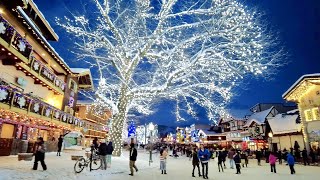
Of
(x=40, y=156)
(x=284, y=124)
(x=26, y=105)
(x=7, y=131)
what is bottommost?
(x=40, y=156)

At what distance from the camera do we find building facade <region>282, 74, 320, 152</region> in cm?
2614

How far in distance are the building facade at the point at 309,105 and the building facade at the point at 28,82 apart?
2653cm

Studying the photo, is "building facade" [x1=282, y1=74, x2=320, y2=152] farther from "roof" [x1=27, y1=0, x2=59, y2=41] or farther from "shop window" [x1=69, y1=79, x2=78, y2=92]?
"shop window" [x1=69, y1=79, x2=78, y2=92]

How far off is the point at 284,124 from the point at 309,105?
6.14 meters

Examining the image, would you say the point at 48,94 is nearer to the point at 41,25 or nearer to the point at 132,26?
the point at 41,25

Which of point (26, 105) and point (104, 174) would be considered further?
point (26, 105)

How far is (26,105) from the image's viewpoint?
63.9 feet

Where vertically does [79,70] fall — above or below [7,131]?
above

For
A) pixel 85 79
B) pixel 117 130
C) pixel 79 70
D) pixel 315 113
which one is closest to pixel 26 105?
pixel 117 130

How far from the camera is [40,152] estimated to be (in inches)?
476

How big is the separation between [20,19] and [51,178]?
44.9 ft

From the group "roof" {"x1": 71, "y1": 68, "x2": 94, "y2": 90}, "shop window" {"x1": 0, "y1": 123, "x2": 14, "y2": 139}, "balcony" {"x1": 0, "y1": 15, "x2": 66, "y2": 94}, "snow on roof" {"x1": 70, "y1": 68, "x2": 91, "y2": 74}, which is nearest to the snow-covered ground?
"shop window" {"x1": 0, "y1": 123, "x2": 14, "y2": 139}

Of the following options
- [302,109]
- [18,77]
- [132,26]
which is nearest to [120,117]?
[132,26]

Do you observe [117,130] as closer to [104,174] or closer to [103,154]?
[103,154]
